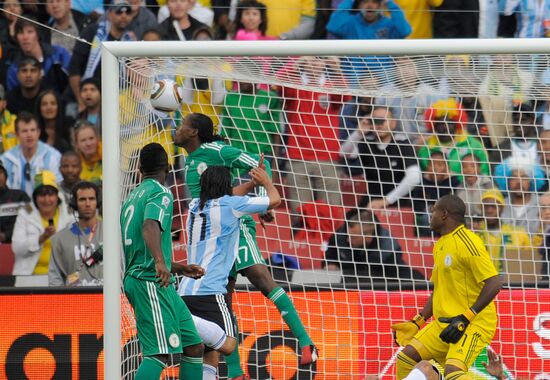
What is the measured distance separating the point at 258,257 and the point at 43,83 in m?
3.83

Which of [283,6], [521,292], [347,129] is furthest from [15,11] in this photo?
[521,292]

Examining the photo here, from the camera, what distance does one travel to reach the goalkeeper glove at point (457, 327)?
301 inches

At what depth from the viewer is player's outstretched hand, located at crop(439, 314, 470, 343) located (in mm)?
7633

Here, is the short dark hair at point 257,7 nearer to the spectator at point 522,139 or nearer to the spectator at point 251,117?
the spectator at point 251,117

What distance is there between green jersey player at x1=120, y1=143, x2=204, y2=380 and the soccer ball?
577mm

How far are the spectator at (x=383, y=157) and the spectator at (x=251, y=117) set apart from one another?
2.26 ft

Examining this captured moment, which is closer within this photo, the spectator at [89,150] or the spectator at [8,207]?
the spectator at [8,207]

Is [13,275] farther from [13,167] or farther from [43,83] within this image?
[43,83]

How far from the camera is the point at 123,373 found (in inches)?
316

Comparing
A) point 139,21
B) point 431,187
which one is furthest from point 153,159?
point 139,21

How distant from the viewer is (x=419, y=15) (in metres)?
11.3

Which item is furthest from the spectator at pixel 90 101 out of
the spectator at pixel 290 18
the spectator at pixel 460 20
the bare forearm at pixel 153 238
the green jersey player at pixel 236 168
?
the bare forearm at pixel 153 238

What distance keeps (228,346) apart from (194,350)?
378 millimetres

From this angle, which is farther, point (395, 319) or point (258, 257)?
point (395, 319)
